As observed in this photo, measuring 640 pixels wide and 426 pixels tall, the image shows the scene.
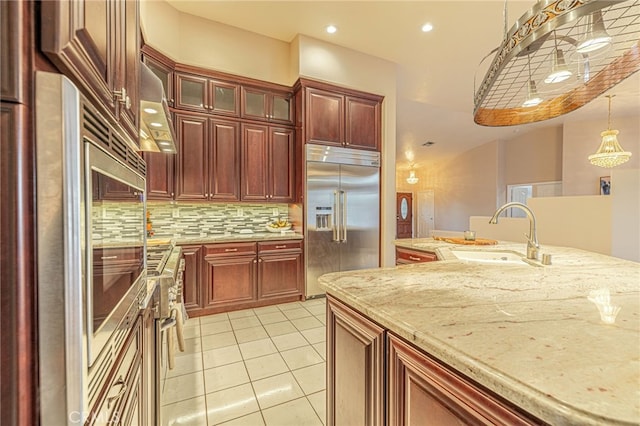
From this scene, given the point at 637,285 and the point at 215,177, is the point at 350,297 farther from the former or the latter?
the point at 215,177

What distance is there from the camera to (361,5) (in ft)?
9.46

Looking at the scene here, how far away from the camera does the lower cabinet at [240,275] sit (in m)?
2.98

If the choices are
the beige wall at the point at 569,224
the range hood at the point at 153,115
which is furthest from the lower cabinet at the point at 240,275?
the beige wall at the point at 569,224

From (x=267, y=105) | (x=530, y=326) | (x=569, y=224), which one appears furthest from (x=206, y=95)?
(x=569, y=224)

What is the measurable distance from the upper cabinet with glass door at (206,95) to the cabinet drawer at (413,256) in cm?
264

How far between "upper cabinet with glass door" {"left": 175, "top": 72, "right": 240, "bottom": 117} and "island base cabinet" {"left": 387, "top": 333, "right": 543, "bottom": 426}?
131 inches

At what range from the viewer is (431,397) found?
72 cm

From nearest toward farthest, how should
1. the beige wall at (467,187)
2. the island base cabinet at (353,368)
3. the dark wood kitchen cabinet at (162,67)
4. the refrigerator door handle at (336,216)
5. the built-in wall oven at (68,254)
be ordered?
1. the built-in wall oven at (68,254)
2. the island base cabinet at (353,368)
3. the dark wood kitchen cabinet at (162,67)
4. the refrigerator door handle at (336,216)
5. the beige wall at (467,187)

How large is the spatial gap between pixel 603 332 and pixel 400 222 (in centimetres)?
988

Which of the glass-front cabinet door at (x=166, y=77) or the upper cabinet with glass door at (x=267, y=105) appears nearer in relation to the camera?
the glass-front cabinet door at (x=166, y=77)

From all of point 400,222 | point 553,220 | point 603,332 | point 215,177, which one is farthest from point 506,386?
point 400,222

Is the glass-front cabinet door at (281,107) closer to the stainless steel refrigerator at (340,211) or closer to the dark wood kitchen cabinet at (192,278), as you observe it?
the stainless steel refrigerator at (340,211)

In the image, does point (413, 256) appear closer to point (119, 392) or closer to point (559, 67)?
point (559, 67)

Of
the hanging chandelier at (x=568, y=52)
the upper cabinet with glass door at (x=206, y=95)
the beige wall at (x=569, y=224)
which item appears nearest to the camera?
the hanging chandelier at (x=568, y=52)
